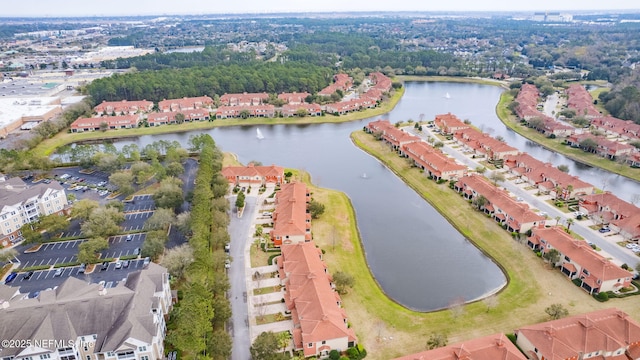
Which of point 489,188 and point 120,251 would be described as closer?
point 120,251

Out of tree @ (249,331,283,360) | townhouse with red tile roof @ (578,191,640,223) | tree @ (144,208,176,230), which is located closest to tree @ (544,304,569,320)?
townhouse with red tile roof @ (578,191,640,223)

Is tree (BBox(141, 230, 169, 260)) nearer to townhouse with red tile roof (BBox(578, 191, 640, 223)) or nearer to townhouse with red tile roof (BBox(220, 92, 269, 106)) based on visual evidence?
townhouse with red tile roof (BBox(578, 191, 640, 223))

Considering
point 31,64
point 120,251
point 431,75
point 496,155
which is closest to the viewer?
point 120,251

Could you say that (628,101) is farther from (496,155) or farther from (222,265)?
(222,265)

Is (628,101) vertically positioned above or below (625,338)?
above

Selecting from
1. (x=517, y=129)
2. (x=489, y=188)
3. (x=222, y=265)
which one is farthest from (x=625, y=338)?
(x=517, y=129)

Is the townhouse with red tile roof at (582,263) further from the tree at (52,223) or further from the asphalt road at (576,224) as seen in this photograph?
the tree at (52,223)

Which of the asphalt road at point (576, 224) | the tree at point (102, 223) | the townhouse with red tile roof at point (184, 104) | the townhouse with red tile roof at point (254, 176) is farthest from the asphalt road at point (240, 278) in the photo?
the townhouse with red tile roof at point (184, 104)
